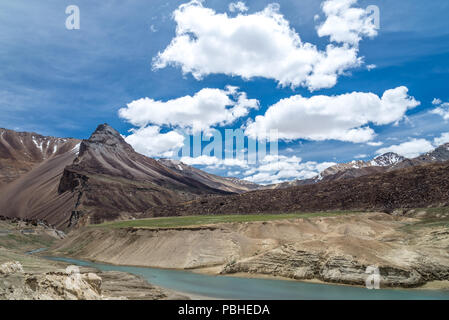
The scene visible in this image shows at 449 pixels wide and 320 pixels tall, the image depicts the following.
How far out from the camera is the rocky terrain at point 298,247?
36219mm

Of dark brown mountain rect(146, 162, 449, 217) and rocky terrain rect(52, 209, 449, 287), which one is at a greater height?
dark brown mountain rect(146, 162, 449, 217)

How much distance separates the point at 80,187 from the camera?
16650cm

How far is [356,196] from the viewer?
99.2 meters

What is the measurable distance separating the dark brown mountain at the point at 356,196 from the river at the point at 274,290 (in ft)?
190

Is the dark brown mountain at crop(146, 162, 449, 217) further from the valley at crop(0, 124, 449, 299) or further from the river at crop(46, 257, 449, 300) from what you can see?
the river at crop(46, 257, 449, 300)

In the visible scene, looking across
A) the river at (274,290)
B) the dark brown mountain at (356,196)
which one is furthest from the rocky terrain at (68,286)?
the dark brown mountain at (356,196)

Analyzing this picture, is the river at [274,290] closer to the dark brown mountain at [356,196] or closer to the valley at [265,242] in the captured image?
the valley at [265,242]

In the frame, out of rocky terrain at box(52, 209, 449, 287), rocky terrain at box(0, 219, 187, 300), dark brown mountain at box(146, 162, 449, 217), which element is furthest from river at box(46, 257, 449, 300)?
dark brown mountain at box(146, 162, 449, 217)

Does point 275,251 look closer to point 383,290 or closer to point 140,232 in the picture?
point 383,290

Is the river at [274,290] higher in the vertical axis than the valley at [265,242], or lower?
lower

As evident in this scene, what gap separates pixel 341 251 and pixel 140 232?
1581 inches

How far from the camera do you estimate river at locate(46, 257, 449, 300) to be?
1195 inches

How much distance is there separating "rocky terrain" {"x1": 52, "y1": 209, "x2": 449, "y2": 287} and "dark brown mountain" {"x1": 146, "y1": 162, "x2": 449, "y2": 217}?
24.0 feet
